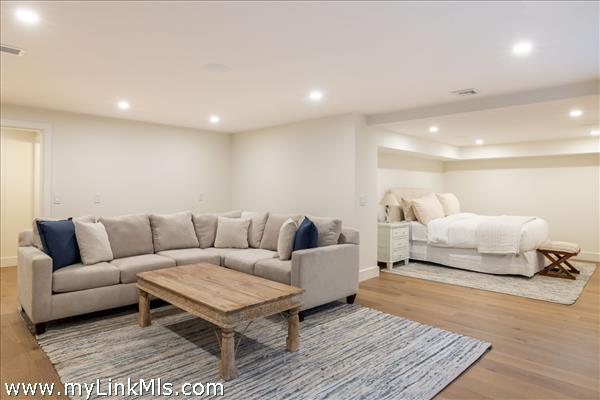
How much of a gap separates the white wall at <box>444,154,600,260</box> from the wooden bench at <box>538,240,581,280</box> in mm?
1592

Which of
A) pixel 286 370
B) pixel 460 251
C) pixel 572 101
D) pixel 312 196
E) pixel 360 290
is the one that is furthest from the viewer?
pixel 460 251

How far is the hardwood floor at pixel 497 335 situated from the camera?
92.2 inches

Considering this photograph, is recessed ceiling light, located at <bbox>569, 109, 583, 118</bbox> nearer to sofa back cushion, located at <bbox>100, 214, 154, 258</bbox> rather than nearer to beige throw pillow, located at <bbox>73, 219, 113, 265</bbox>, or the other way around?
sofa back cushion, located at <bbox>100, 214, 154, 258</bbox>

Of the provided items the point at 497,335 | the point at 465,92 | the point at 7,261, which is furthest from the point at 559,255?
the point at 7,261

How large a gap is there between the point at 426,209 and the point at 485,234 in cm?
113

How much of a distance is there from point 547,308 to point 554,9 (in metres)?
3.14

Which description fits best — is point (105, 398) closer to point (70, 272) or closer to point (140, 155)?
point (70, 272)

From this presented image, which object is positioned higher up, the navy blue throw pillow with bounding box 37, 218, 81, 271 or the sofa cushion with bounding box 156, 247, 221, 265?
the navy blue throw pillow with bounding box 37, 218, 81, 271

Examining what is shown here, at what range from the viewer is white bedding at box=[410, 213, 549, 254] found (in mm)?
5070

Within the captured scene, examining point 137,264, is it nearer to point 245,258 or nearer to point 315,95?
point 245,258

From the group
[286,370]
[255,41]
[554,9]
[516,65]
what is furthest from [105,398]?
[516,65]

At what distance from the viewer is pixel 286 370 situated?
247 centimetres

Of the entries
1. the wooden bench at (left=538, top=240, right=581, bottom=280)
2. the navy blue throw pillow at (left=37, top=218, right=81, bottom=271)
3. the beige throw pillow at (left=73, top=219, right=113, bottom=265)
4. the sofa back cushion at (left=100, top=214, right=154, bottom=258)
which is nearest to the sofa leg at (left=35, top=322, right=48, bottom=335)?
the navy blue throw pillow at (left=37, top=218, right=81, bottom=271)

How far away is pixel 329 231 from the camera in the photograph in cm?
391
